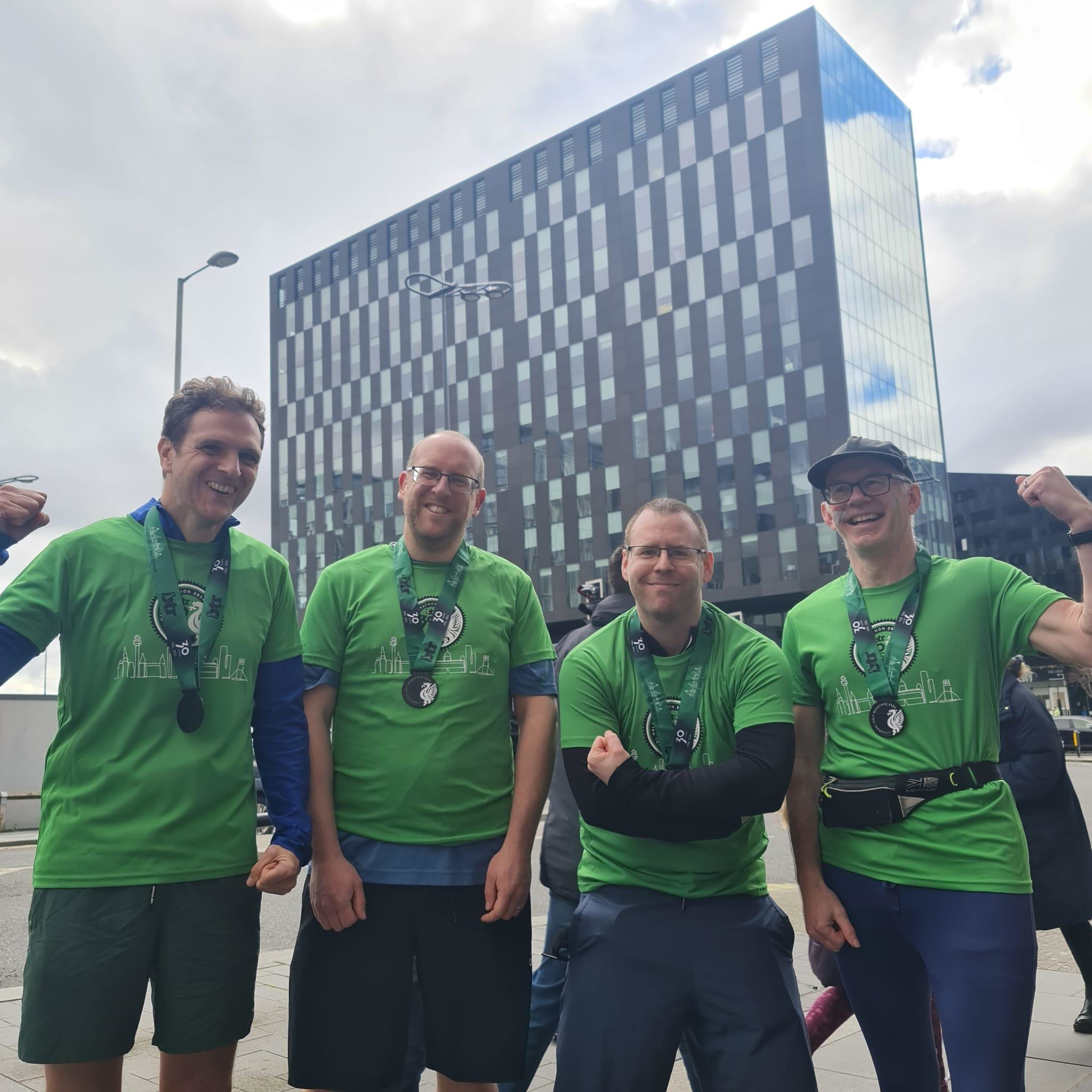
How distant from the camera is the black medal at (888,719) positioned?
307cm

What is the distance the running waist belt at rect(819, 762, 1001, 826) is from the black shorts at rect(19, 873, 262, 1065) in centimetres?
177

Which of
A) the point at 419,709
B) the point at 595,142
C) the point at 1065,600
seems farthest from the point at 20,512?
the point at 595,142

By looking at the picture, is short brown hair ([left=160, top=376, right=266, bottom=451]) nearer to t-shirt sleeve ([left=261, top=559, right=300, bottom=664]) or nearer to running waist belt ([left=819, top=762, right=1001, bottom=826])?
t-shirt sleeve ([left=261, top=559, right=300, bottom=664])

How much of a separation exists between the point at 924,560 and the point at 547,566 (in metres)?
52.7

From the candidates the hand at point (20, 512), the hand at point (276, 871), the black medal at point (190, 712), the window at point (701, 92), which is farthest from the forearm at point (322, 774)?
the window at point (701, 92)

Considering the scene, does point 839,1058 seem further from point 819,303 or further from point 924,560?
point 819,303

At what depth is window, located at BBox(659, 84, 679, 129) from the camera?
2121 inches

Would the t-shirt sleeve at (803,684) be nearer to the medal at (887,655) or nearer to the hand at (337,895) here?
the medal at (887,655)

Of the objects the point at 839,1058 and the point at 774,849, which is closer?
the point at 839,1058

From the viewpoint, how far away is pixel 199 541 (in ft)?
10.0

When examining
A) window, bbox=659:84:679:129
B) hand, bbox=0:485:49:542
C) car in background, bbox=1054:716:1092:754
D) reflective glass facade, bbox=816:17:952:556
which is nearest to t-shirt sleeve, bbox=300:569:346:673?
hand, bbox=0:485:49:542

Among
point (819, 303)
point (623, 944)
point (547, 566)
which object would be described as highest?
point (819, 303)

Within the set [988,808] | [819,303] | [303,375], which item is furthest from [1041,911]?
[303,375]

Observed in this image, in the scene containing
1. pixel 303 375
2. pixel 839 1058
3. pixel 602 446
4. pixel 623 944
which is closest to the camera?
pixel 623 944
